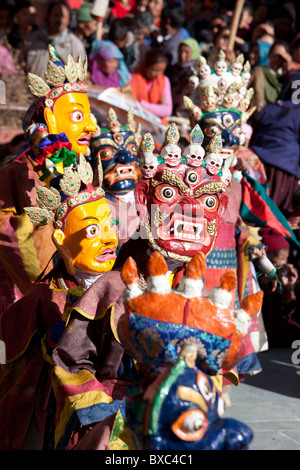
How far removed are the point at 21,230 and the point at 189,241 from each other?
1.60 meters

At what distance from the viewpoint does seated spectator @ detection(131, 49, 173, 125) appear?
20.8 ft

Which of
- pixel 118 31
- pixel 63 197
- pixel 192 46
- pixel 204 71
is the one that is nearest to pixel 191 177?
pixel 63 197

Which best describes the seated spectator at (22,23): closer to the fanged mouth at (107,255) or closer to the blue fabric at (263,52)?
the blue fabric at (263,52)

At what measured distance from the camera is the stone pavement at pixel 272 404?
11.6 feet

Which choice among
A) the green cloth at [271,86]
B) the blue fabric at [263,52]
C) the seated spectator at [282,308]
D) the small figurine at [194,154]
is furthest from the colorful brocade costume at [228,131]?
the blue fabric at [263,52]

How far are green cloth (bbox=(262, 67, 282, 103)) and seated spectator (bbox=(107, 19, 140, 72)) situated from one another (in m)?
1.31

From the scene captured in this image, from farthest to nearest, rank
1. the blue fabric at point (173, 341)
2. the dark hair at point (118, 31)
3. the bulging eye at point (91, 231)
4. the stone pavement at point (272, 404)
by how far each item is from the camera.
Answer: the dark hair at point (118, 31)
the stone pavement at point (272, 404)
the bulging eye at point (91, 231)
the blue fabric at point (173, 341)

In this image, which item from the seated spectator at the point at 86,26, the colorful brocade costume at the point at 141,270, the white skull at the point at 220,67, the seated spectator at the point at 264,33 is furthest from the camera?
the seated spectator at the point at 264,33

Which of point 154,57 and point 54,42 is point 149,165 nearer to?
point 154,57

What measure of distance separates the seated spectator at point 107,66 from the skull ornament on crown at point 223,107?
196cm

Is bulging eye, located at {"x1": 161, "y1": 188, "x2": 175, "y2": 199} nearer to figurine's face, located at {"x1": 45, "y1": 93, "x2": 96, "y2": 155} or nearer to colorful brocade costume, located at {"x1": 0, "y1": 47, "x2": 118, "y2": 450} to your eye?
colorful brocade costume, located at {"x1": 0, "y1": 47, "x2": 118, "y2": 450}

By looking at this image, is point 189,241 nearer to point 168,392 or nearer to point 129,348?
point 129,348

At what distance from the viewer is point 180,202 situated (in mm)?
2537

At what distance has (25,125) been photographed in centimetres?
412
